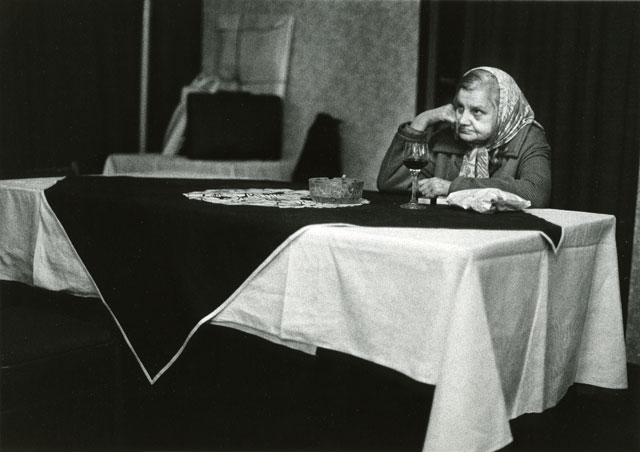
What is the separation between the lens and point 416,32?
Answer: 164 inches

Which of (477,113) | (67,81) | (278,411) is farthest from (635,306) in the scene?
(67,81)

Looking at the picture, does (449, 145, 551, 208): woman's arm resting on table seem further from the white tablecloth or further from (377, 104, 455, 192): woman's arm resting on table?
the white tablecloth

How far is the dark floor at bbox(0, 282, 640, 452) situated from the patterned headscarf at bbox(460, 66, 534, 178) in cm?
76

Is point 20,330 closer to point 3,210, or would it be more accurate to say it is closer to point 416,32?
point 3,210

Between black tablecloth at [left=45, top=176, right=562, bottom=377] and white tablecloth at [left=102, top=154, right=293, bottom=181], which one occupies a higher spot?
white tablecloth at [left=102, top=154, right=293, bottom=181]

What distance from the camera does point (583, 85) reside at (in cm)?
342

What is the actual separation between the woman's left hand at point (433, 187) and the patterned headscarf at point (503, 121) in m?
0.18

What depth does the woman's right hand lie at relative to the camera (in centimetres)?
241

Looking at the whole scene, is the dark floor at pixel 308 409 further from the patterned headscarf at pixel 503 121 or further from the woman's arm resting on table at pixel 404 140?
the patterned headscarf at pixel 503 121

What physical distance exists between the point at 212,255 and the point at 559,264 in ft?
2.86

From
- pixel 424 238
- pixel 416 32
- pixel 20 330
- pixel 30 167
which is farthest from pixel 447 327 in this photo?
pixel 30 167

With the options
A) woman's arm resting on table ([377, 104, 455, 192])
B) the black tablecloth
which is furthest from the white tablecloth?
the black tablecloth

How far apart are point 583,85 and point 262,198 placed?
206 centimetres

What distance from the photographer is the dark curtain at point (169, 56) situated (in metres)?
5.45
